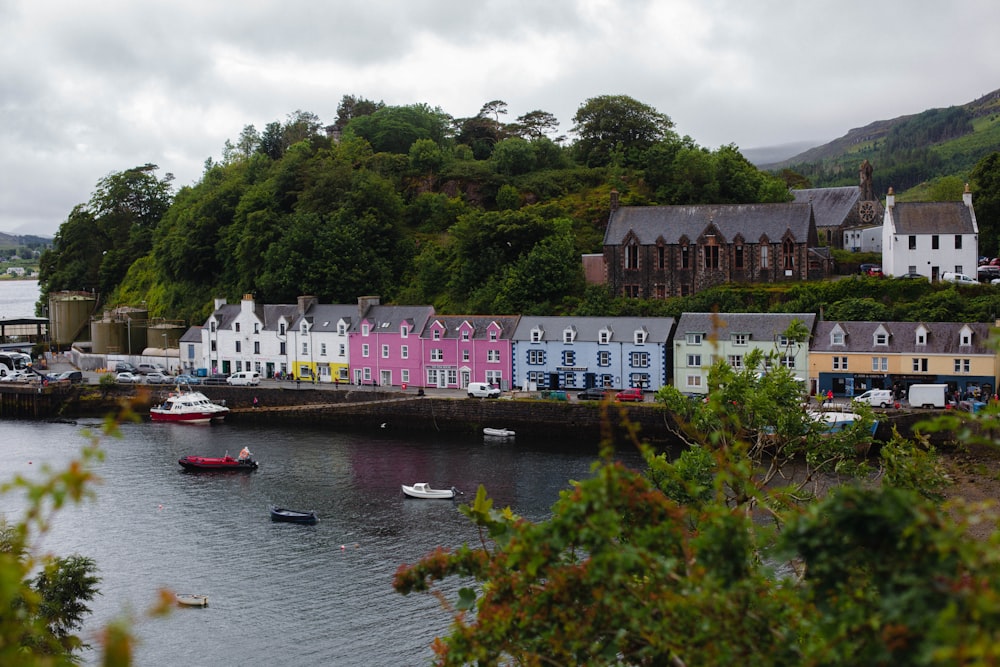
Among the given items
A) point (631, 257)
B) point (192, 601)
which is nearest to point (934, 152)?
point (631, 257)

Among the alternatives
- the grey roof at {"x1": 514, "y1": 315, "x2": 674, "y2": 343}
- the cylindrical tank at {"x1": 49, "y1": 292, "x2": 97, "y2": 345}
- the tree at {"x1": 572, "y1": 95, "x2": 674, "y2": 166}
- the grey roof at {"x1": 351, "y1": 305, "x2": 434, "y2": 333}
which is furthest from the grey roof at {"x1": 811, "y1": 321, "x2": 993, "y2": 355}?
the cylindrical tank at {"x1": 49, "y1": 292, "x2": 97, "y2": 345}

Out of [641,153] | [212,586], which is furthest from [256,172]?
[212,586]

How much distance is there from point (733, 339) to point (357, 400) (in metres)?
19.6

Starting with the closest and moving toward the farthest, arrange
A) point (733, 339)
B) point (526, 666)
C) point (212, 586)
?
point (526, 666), point (212, 586), point (733, 339)

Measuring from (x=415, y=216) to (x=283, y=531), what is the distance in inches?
1793

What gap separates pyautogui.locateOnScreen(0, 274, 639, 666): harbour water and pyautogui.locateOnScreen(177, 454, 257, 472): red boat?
0.57 m

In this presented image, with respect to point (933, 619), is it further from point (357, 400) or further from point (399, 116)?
point (399, 116)

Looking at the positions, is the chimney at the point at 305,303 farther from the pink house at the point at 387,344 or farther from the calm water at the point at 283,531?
the calm water at the point at 283,531

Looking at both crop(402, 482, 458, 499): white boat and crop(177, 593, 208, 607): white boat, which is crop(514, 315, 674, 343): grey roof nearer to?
crop(402, 482, 458, 499): white boat

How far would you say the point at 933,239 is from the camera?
52.5 meters

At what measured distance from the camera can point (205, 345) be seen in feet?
199

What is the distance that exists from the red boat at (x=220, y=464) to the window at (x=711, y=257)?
30.3 metres

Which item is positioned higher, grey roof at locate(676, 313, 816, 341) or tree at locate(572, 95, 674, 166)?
tree at locate(572, 95, 674, 166)

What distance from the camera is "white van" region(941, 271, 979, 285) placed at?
4997 cm
